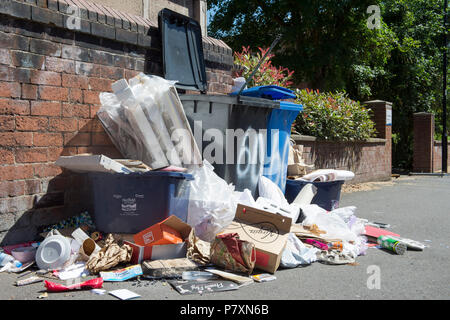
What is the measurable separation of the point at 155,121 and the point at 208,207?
909 mm

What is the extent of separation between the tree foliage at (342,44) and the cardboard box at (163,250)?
10.7 m

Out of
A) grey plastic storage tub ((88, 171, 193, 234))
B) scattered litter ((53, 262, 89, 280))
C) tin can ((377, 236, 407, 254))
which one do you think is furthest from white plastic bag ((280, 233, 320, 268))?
scattered litter ((53, 262, 89, 280))

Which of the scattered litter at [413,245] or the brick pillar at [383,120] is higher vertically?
the brick pillar at [383,120]

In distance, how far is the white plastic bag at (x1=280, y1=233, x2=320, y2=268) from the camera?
11.6 ft

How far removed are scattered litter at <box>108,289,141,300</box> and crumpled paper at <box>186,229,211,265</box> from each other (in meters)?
0.64

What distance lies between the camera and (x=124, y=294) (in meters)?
2.81

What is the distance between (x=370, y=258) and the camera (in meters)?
3.93

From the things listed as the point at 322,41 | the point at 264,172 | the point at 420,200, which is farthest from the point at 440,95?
the point at 264,172

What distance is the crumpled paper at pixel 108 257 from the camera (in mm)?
3189

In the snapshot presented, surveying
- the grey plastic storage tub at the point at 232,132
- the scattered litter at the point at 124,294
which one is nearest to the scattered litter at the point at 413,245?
the grey plastic storage tub at the point at 232,132

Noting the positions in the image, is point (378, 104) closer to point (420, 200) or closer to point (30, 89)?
point (420, 200)

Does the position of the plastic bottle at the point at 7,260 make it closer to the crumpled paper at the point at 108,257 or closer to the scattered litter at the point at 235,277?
the crumpled paper at the point at 108,257

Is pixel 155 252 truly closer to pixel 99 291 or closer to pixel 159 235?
pixel 159 235

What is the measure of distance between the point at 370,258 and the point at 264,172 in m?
1.55
